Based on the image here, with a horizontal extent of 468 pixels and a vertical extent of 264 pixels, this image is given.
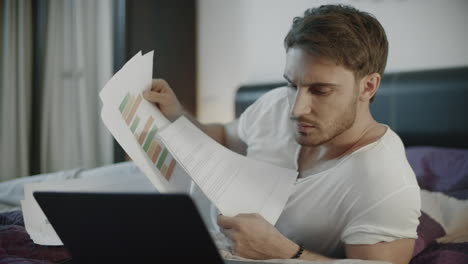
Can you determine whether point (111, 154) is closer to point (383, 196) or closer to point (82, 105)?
point (82, 105)

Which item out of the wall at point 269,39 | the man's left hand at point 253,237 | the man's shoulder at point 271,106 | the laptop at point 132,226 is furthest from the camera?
the wall at point 269,39

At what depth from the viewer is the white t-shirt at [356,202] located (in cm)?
93

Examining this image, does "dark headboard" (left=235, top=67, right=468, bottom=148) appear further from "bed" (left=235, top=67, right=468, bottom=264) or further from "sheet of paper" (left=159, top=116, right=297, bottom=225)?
"sheet of paper" (left=159, top=116, right=297, bottom=225)

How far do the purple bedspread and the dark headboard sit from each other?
→ 199mm

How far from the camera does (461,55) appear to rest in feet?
6.89

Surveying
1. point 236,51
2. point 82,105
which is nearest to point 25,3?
point 82,105

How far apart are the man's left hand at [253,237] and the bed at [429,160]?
1.10ft

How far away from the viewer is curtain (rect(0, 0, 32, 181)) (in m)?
2.68

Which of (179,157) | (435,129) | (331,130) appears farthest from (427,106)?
(179,157)

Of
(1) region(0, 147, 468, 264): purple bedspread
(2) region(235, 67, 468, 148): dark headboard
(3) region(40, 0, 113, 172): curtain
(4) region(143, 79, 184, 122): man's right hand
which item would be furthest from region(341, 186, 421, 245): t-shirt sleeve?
(3) region(40, 0, 113, 172): curtain

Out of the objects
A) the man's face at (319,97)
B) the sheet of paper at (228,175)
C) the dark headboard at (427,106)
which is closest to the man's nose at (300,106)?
the man's face at (319,97)

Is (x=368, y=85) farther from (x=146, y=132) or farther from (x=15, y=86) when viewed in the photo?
(x=15, y=86)

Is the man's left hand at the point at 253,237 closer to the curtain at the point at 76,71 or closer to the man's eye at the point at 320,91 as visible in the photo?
the man's eye at the point at 320,91

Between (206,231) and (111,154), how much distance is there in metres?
2.49
